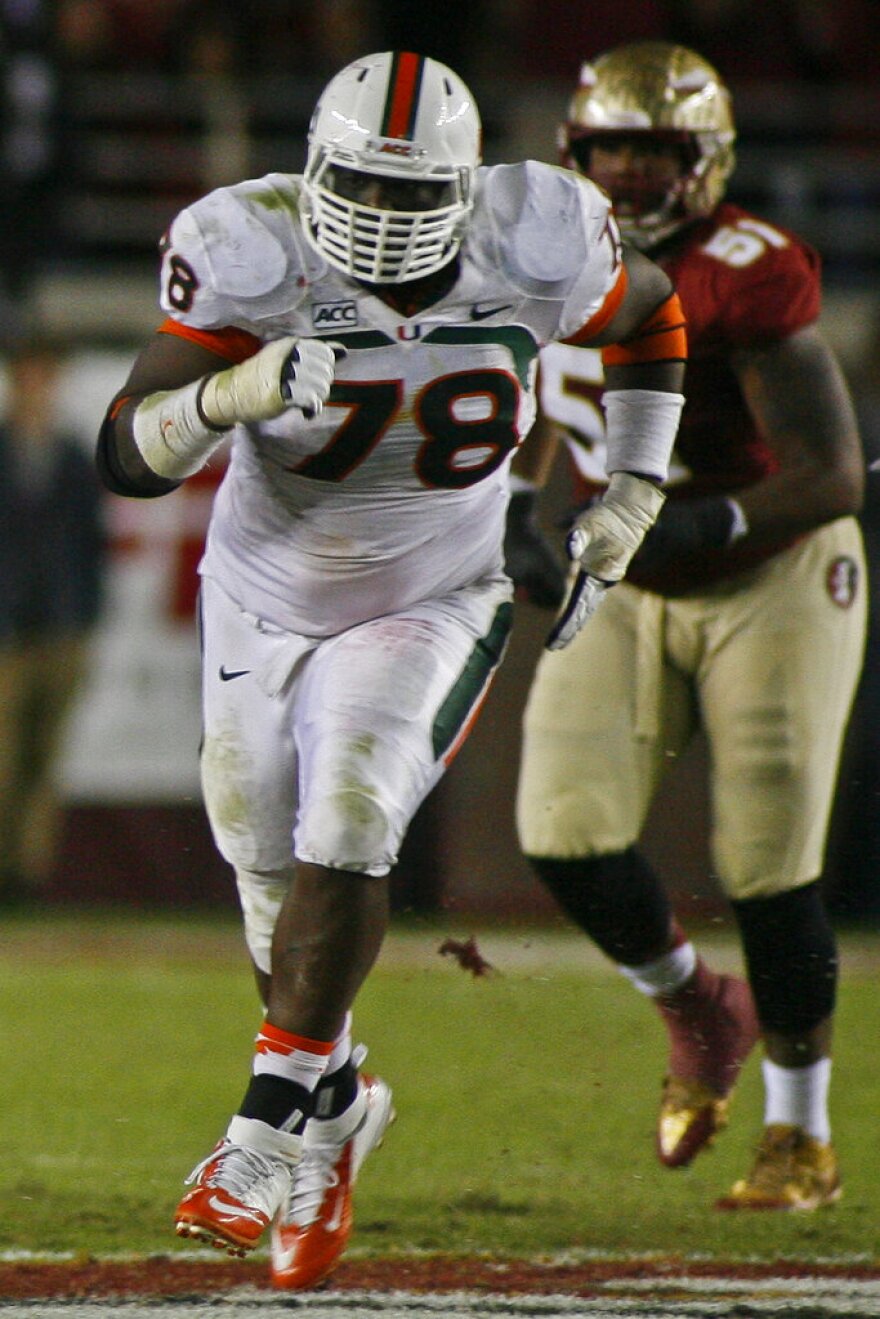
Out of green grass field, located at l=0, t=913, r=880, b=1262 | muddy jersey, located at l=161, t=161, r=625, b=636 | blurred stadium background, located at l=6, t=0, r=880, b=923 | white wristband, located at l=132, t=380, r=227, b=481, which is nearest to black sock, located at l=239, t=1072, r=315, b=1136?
green grass field, located at l=0, t=913, r=880, b=1262

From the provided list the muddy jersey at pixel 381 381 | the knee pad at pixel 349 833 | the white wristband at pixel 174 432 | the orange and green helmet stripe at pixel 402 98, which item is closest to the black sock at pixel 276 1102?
the knee pad at pixel 349 833

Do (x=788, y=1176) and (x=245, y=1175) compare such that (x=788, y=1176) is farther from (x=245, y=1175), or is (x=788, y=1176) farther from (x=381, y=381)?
(x=381, y=381)

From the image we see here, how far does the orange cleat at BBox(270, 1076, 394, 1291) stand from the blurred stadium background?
2.04m

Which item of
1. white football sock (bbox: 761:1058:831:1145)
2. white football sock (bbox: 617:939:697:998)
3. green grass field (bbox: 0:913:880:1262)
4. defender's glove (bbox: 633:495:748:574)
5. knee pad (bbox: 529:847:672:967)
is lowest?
green grass field (bbox: 0:913:880:1262)

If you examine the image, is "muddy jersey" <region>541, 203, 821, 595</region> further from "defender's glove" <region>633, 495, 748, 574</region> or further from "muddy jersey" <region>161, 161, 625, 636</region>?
"muddy jersey" <region>161, 161, 625, 636</region>

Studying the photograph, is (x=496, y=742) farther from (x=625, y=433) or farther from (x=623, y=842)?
(x=625, y=433)

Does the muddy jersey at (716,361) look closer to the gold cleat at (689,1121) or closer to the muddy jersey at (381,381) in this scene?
the muddy jersey at (381,381)

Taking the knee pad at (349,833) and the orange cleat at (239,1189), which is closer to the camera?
the orange cleat at (239,1189)

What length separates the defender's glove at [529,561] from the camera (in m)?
3.78

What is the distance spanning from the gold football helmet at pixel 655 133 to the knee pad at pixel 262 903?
135cm

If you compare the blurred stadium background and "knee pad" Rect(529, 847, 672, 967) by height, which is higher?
"knee pad" Rect(529, 847, 672, 967)

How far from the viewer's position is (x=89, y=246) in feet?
26.2

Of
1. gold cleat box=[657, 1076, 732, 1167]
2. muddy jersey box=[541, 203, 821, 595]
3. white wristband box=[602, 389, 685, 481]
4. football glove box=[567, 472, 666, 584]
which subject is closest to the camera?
football glove box=[567, 472, 666, 584]

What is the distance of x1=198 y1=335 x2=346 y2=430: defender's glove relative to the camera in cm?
269
